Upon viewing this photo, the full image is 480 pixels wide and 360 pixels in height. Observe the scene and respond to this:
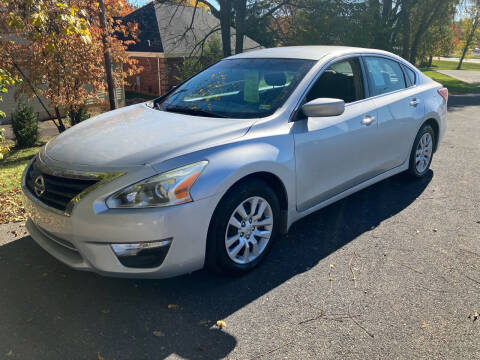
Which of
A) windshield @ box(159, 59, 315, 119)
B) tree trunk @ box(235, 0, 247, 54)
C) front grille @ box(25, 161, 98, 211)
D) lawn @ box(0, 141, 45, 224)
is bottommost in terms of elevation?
lawn @ box(0, 141, 45, 224)

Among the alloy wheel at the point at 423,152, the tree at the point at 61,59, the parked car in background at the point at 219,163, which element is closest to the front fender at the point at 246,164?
the parked car in background at the point at 219,163

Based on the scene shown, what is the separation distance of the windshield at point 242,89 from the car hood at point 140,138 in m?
0.21

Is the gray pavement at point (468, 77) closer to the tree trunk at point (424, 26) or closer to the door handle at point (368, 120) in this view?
the tree trunk at point (424, 26)

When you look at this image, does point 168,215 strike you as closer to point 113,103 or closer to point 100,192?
point 100,192

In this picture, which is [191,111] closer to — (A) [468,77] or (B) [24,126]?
(B) [24,126]

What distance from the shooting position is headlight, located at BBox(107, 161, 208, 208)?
288cm

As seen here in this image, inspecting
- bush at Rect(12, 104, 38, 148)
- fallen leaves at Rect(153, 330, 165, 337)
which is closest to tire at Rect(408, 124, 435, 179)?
fallen leaves at Rect(153, 330, 165, 337)

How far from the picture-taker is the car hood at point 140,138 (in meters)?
3.10

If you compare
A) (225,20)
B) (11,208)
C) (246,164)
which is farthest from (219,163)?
(225,20)

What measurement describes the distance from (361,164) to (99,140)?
8.46ft

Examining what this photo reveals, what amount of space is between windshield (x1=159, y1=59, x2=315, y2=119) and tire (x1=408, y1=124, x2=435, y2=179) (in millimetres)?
2143

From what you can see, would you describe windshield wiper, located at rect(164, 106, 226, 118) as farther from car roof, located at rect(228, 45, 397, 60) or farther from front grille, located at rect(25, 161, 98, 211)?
front grille, located at rect(25, 161, 98, 211)

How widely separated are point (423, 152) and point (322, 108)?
2.71 meters

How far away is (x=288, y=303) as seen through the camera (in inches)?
126
